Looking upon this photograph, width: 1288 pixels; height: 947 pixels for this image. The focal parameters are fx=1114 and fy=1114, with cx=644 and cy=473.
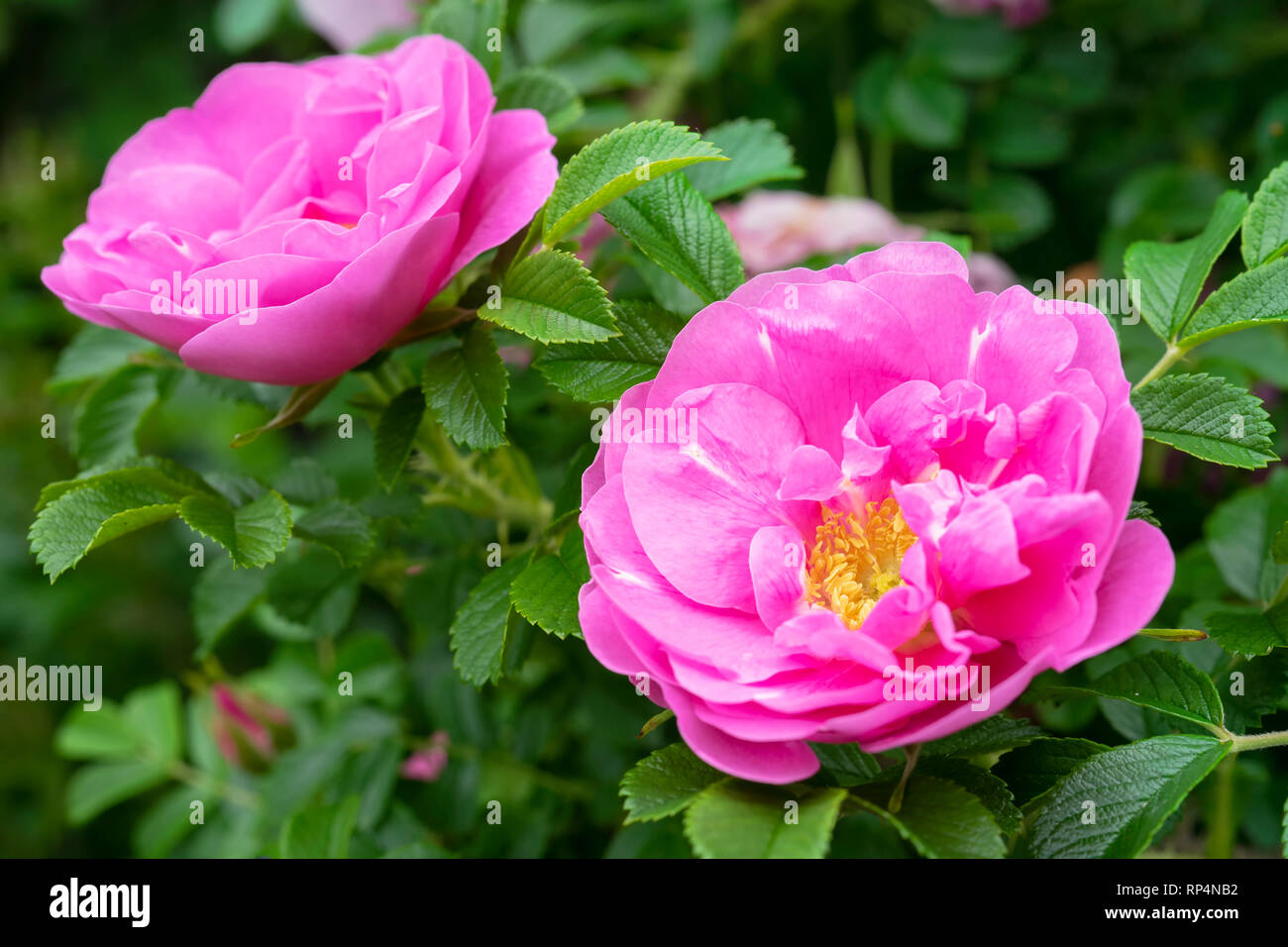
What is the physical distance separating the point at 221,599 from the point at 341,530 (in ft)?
0.67

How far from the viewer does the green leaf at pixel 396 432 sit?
23.1 inches

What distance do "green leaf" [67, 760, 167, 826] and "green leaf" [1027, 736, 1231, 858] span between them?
0.91 m

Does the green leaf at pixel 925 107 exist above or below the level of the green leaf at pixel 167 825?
above

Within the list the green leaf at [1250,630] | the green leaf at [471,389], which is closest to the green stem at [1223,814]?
the green leaf at [1250,630]

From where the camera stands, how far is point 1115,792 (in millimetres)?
471

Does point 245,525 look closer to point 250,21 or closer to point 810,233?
point 810,233

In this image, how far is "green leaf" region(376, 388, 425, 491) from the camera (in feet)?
1.93

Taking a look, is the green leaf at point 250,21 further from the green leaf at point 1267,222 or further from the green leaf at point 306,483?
the green leaf at point 1267,222

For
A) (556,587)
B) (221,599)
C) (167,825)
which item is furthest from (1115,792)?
(167,825)

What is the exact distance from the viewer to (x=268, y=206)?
0.57 metres

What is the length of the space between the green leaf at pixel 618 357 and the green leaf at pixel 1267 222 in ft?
0.94

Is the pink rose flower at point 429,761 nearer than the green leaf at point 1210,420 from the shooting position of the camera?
No
